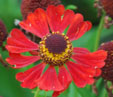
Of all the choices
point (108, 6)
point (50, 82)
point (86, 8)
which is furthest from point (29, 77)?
point (86, 8)

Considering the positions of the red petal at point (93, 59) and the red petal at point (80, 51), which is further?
the red petal at point (80, 51)

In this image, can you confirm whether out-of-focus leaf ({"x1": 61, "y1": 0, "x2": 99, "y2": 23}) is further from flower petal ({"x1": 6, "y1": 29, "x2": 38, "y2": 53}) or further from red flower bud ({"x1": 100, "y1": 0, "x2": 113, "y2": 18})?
flower petal ({"x1": 6, "y1": 29, "x2": 38, "y2": 53})

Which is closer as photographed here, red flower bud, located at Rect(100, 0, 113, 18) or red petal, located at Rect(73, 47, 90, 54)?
red petal, located at Rect(73, 47, 90, 54)

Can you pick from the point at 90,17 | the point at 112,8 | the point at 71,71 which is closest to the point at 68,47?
the point at 71,71

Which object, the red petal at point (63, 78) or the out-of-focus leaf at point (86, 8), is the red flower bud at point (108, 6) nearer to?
the red petal at point (63, 78)

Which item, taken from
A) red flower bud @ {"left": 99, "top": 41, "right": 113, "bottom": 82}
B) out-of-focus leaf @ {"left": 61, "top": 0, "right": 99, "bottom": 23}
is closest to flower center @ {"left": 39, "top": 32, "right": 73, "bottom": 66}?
red flower bud @ {"left": 99, "top": 41, "right": 113, "bottom": 82}

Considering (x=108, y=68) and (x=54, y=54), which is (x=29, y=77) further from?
(x=108, y=68)

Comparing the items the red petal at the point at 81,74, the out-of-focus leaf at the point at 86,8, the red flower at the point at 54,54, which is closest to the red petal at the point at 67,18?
the red flower at the point at 54,54
